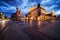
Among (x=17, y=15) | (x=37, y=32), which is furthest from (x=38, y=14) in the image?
(x=37, y=32)

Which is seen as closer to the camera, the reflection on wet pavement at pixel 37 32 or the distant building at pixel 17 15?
the reflection on wet pavement at pixel 37 32

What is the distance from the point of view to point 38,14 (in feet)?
11.5

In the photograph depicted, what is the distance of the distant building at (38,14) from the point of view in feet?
11.3

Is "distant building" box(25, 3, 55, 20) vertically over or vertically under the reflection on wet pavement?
over

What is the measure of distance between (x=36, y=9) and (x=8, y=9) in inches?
31.1

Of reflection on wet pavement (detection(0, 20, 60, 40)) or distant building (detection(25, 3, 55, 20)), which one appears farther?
distant building (detection(25, 3, 55, 20))

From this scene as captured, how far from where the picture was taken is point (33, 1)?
132 inches

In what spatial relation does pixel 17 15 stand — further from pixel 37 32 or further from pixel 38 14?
pixel 37 32

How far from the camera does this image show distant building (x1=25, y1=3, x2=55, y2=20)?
3453 mm

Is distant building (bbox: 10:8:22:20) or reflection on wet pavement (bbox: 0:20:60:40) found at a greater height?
distant building (bbox: 10:8:22:20)

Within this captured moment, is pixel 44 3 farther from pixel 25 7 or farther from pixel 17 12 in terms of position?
pixel 17 12

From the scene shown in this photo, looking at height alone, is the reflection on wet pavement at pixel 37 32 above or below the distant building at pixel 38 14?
below

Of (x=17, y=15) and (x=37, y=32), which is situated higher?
(x=17, y=15)

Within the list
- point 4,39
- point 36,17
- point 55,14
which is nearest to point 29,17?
point 36,17
